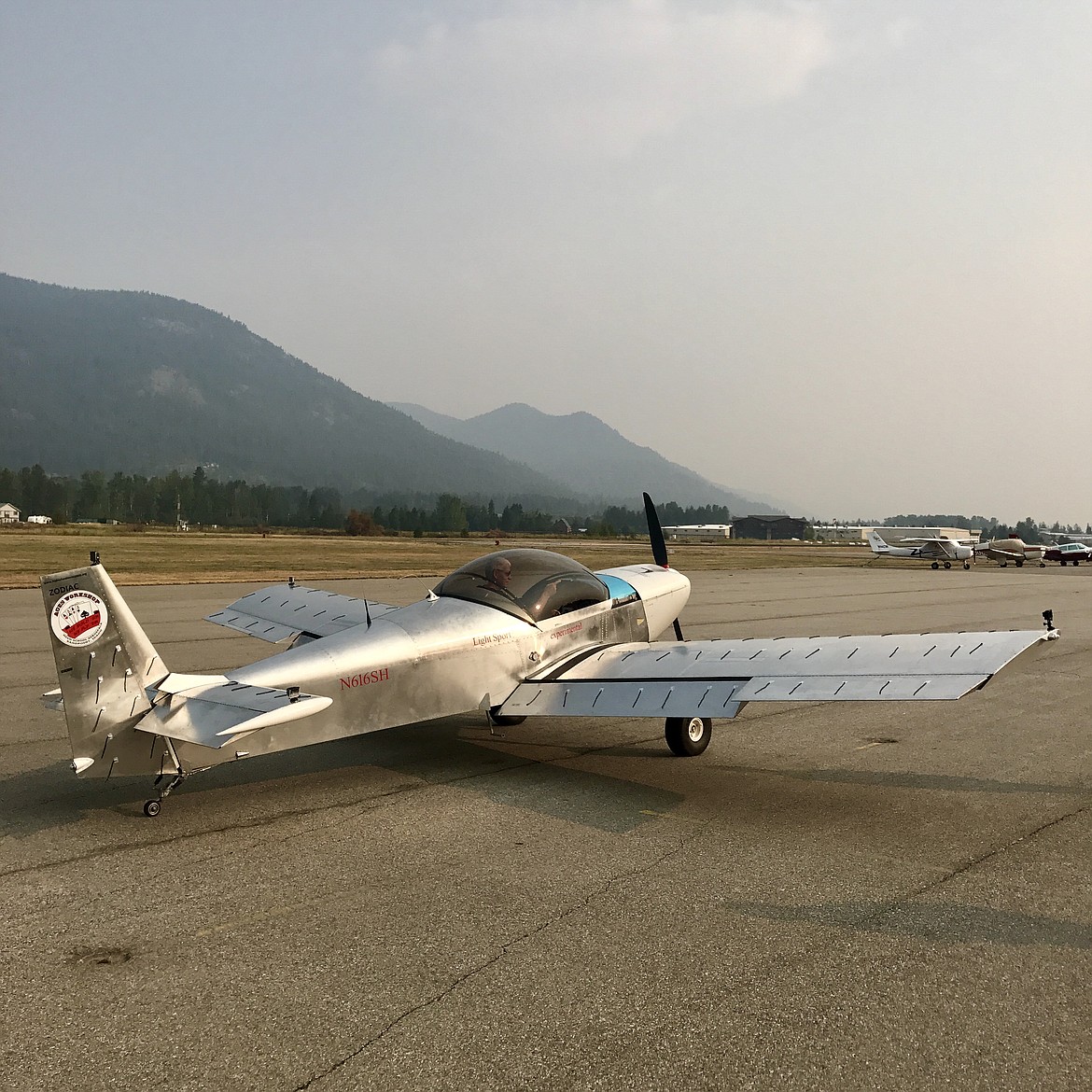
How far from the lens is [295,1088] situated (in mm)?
3369

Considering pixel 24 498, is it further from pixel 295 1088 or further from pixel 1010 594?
pixel 295 1088

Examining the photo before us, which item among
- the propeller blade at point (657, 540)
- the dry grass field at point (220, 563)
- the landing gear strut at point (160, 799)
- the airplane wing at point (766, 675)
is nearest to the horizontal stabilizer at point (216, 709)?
the landing gear strut at point (160, 799)

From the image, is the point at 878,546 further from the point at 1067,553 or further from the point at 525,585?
the point at 525,585

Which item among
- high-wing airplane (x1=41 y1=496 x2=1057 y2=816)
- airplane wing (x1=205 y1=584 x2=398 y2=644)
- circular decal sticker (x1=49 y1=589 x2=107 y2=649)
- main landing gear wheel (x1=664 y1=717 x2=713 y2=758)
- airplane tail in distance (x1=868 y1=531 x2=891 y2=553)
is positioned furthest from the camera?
airplane tail in distance (x1=868 y1=531 x2=891 y2=553)

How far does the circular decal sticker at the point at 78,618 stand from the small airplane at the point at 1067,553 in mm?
64905

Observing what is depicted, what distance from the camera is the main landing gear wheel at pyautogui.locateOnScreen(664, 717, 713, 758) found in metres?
8.62

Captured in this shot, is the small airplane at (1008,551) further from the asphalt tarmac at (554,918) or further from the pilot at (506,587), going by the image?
the pilot at (506,587)

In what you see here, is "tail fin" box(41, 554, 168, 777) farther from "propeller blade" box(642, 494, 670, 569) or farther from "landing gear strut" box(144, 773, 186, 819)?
"propeller blade" box(642, 494, 670, 569)

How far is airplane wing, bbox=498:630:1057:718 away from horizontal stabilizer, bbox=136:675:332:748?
2.28m

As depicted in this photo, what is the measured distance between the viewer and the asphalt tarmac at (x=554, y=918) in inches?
142

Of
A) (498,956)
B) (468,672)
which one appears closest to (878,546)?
(468,672)

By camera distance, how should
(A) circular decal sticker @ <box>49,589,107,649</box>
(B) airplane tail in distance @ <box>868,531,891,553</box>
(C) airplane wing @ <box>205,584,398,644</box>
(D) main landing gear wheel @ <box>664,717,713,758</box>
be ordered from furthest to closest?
(B) airplane tail in distance @ <box>868,531,891,553</box> → (C) airplane wing @ <box>205,584,398,644</box> → (D) main landing gear wheel @ <box>664,717,713,758</box> → (A) circular decal sticker @ <box>49,589,107,649</box>

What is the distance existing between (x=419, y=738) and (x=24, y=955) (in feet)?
17.1

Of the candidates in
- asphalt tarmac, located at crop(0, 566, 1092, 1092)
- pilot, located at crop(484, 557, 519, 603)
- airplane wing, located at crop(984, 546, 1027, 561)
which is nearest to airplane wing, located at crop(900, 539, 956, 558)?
airplane wing, located at crop(984, 546, 1027, 561)
